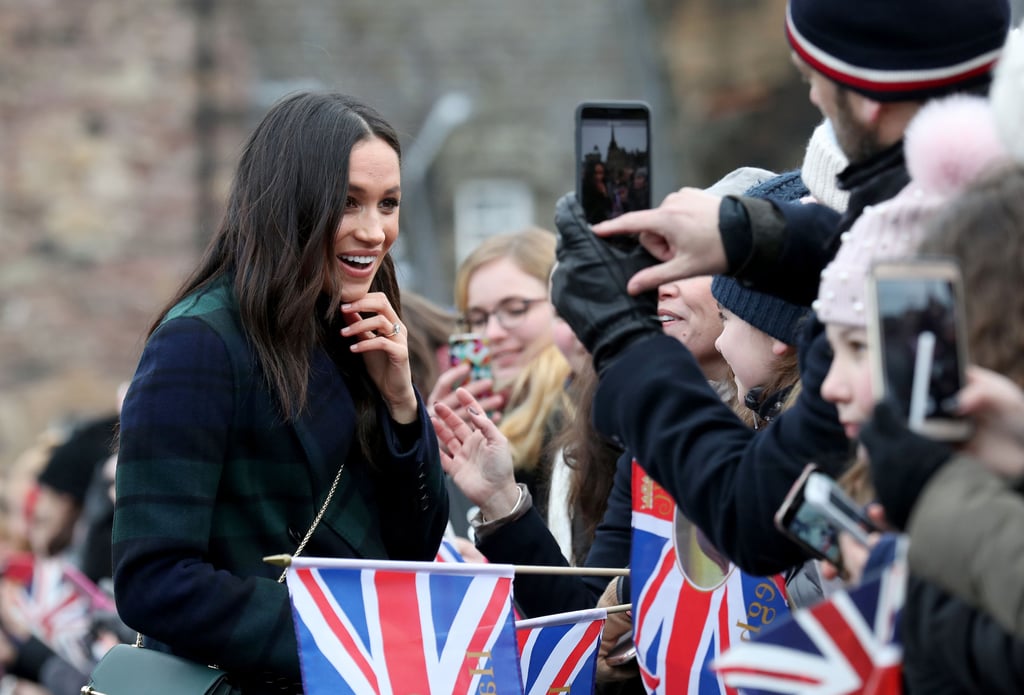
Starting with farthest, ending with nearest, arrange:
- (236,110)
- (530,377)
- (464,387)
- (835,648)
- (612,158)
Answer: (236,110) → (530,377) → (464,387) → (612,158) → (835,648)

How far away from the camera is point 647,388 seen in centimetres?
223

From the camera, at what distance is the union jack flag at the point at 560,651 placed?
9.90ft

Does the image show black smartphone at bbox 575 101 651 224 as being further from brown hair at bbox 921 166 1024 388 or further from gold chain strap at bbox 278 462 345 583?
gold chain strap at bbox 278 462 345 583

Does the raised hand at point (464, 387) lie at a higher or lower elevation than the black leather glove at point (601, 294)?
lower

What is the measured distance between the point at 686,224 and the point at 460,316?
315 cm

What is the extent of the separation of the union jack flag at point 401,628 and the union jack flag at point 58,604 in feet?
11.8

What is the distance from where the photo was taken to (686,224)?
89.0 inches

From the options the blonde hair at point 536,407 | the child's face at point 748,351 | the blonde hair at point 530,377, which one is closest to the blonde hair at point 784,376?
the child's face at point 748,351

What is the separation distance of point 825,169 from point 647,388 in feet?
2.55

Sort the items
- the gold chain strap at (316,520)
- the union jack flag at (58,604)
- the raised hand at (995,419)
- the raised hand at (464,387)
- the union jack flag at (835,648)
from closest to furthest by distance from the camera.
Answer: the raised hand at (995,419) < the union jack flag at (835,648) < the gold chain strap at (316,520) < the raised hand at (464,387) < the union jack flag at (58,604)

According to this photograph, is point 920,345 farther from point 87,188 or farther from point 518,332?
point 87,188

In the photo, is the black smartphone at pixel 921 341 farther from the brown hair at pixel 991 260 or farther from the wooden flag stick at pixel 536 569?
the wooden flag stick at pixel 536 569

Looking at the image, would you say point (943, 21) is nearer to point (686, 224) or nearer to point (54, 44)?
point (686, 224)

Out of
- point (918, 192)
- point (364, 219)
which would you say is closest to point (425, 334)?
point (364, 219)
